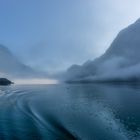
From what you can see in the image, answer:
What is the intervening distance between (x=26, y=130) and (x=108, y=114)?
24838 millimetres

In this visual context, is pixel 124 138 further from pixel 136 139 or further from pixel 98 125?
pixel 98 125

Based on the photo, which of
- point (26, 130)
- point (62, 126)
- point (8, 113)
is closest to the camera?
point (26, 130)

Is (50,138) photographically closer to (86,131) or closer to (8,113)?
(86,131)

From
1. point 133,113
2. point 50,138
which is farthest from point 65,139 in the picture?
point 133,113

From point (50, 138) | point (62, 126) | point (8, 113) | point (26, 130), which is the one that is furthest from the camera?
point (8, 113)

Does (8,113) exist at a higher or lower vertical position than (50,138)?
higher

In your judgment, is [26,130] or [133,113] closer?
[26,130]

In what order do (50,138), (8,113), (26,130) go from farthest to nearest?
(8,113) < (26,130) < (50,138)

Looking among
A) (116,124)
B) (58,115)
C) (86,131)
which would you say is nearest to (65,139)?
(86,131)

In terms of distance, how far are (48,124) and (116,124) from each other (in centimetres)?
1309

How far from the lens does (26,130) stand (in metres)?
45.5

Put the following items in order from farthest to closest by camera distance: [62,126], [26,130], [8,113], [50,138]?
[8,113], [62,126], [26,130], [50,138]

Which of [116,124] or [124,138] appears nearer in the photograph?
[124,138]

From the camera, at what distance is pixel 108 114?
6419cm
